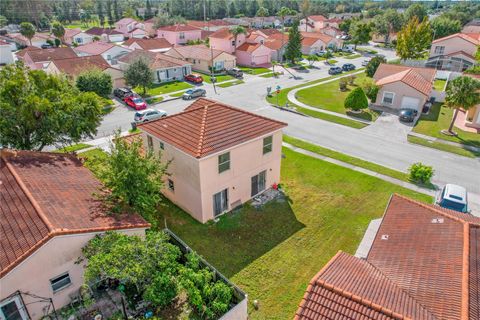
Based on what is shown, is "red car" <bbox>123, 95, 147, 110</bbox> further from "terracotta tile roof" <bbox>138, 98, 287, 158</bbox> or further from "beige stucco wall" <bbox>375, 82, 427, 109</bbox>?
"beige stucco wall" <bbox>375, 82, 427, 109</bbox>

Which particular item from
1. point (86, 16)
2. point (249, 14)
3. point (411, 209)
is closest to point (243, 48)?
point (411, 209)

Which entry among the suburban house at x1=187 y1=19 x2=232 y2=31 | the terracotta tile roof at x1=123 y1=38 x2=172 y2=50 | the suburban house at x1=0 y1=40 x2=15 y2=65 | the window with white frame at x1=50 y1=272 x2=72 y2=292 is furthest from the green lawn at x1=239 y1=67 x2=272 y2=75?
the window with white frame at x1=50 y1=272 x2=72 y2=292

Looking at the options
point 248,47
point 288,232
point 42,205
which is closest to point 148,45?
point 248,47

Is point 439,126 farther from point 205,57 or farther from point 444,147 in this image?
point 205,57

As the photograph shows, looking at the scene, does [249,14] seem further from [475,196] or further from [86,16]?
[475,196]

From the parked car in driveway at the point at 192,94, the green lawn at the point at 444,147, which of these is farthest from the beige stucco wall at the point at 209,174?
the parked car in driveway at the point at 192,94
